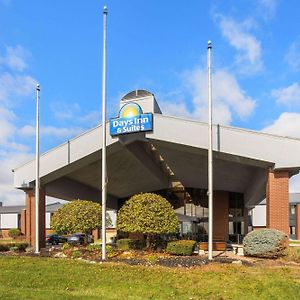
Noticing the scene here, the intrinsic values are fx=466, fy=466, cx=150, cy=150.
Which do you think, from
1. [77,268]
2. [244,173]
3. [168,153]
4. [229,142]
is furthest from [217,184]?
[77,268]

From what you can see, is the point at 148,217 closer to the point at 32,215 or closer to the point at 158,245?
the point at 158,245

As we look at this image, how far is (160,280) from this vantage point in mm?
14312

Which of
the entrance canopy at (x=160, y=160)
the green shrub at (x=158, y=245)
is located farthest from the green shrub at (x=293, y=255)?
the green shrub at (x=158, y=245)

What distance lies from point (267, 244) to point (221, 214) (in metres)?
20.7

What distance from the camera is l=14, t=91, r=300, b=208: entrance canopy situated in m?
23.5

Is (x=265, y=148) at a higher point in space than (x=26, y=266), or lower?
higher

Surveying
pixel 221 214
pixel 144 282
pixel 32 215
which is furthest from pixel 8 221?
pixel 144 282

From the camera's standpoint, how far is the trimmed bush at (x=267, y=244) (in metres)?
20.4

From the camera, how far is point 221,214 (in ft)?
135

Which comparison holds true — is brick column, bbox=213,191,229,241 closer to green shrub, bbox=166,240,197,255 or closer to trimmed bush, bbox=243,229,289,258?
green shrub, bbox=166,240,197,255

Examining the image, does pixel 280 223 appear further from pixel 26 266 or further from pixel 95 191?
pixel 95 191

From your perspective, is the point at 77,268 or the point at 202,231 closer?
the point at 77,268

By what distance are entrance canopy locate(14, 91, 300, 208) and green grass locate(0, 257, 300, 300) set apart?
8.00m

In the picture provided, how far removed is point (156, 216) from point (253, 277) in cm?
968
